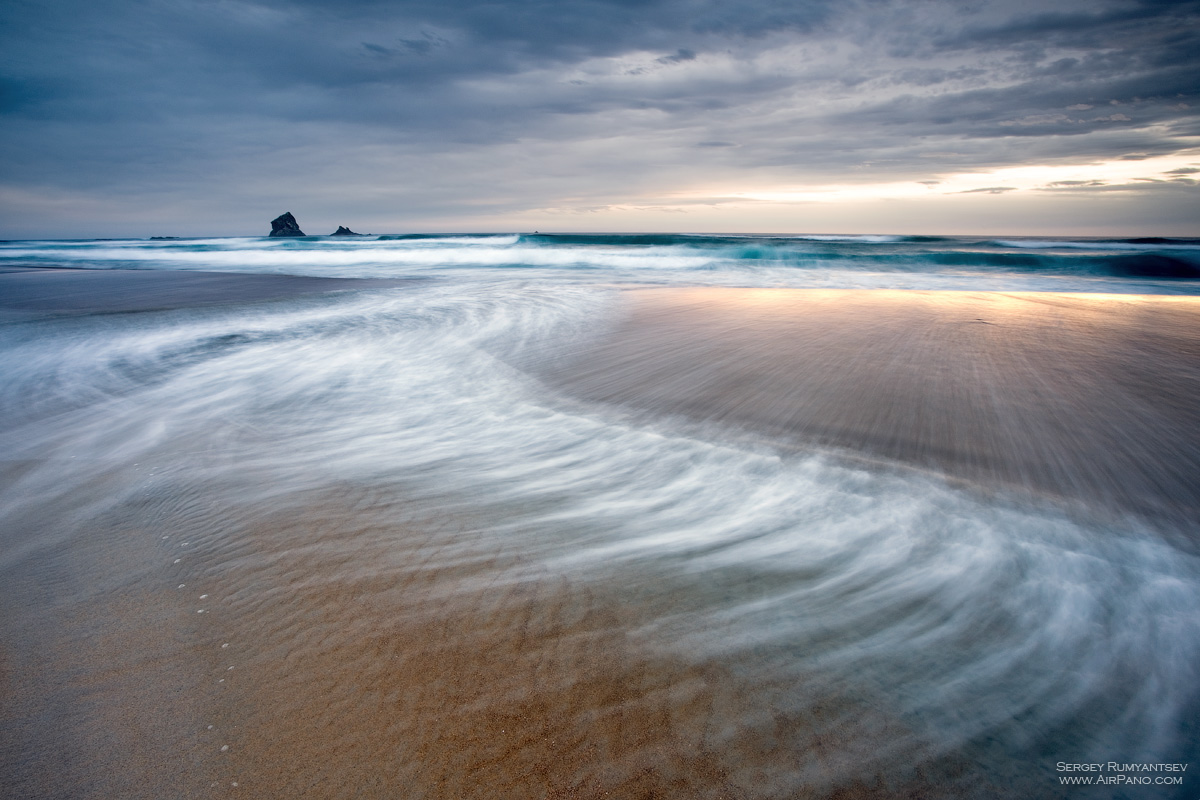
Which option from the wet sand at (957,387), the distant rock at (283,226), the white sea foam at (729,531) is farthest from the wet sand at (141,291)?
the distant rock at (283,226)

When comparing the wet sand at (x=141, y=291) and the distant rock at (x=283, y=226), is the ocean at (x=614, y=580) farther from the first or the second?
the distant rock at (x=283, y=226)

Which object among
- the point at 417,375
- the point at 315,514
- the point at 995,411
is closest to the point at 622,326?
the point at 417,375

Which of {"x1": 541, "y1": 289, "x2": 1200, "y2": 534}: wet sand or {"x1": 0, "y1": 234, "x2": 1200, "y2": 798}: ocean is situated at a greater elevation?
{"x1": 541, "y1": 289, "x2": 1200, "y2": 534}: wet sand

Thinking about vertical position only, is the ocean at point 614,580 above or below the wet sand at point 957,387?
below

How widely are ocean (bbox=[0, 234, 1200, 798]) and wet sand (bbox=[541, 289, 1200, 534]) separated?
37mm

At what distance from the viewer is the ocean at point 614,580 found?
1.27 meters

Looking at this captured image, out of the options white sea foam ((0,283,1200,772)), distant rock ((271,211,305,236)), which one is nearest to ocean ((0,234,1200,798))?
white sea foam ((0,283,1200,772))

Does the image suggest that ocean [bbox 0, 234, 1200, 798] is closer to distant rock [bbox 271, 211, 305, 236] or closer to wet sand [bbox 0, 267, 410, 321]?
wet sand [bbox 0, 267, 410, 321]

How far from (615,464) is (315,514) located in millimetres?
1393

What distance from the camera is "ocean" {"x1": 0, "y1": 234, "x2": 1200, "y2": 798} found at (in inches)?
49.9

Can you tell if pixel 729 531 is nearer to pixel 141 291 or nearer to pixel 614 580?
pixel 614 580

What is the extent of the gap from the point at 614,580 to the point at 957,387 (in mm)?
3133

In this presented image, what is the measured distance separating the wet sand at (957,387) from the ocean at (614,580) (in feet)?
0.12

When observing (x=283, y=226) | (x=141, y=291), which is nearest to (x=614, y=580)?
(x=141, y=291)
